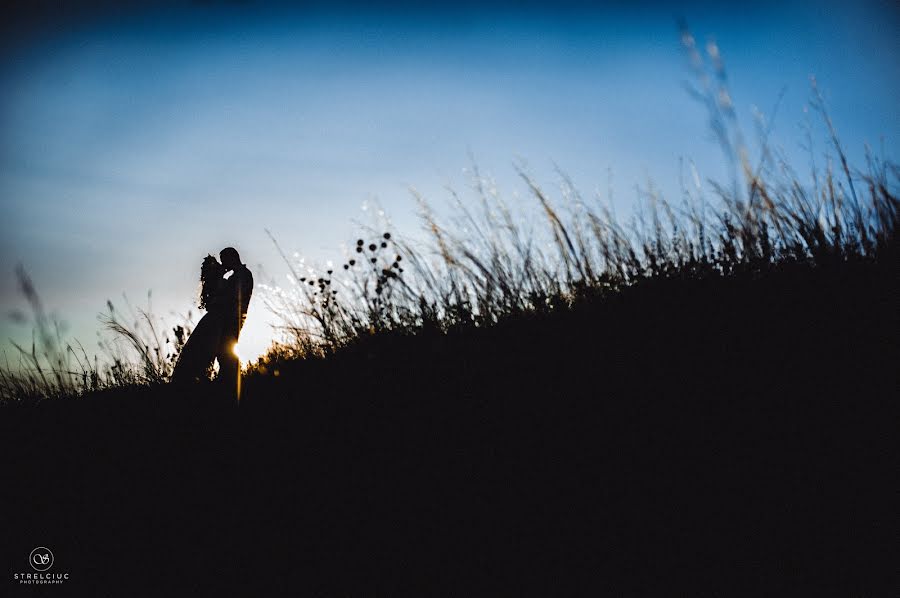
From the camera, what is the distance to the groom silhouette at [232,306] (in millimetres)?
2949

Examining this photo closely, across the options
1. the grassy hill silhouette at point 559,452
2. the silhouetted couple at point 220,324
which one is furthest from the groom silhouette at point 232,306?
the grassy hill silhouette at point 559,452

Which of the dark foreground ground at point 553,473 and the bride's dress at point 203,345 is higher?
the bride's dress at point 203,345

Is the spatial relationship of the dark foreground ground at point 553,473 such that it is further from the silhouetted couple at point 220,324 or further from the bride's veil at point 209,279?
the bride's veil at point 209,279

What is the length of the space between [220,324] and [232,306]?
17cm

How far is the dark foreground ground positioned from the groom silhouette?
82 cm

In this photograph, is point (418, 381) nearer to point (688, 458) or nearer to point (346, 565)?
point (346, 565)

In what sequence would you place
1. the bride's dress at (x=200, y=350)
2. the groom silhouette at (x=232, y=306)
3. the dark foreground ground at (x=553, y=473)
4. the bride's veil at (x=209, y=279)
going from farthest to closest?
the bride's veil at (x=209, y=279), the groom silhouette at (x=232, y=306), the bride's dress at (x=200, y=350), the dark foreground ground at (x=553, y=473)

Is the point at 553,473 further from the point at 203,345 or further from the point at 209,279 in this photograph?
the point at 209,279

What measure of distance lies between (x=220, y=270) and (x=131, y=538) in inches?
90.9

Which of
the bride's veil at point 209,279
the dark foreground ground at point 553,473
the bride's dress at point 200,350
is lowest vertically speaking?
the dark foreground ground at point 553,473

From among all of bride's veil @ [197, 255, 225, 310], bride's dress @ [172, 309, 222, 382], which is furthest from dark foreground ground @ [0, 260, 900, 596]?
bride's veil @ [197, 255, 225, 310]

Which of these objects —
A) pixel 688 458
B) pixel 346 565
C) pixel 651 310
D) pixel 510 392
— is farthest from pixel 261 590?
pixel 651 310

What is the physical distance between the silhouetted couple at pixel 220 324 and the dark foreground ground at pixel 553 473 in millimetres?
743

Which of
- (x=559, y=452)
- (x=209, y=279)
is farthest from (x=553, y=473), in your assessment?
(x=209, y=279)
